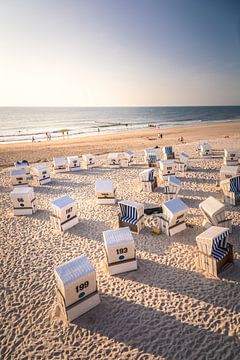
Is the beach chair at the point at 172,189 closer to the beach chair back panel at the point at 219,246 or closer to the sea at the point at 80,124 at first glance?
the beach chair back panel at the point at 219,246

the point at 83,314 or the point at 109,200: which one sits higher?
the point at 109,200

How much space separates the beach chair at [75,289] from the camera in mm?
6973

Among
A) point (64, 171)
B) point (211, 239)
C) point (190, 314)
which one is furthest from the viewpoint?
point (64, 171)

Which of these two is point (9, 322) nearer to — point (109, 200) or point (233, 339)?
point (233, 339)

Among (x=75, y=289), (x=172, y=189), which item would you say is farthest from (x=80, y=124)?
(x=75, y=289)

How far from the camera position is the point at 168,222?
11.0 m

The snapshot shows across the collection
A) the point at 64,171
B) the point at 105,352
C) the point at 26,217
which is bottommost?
the point at 105,352

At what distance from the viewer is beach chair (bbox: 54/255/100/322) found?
6973 millimetres

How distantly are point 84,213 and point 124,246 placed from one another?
5805 millimetres

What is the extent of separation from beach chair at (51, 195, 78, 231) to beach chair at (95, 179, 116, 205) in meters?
2.56

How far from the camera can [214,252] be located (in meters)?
8.61

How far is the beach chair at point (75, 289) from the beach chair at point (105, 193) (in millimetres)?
7340

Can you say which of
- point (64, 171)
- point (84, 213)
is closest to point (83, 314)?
point (84, 213)

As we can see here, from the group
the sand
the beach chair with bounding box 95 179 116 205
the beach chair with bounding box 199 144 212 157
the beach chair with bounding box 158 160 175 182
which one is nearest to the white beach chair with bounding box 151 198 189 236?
the sand
